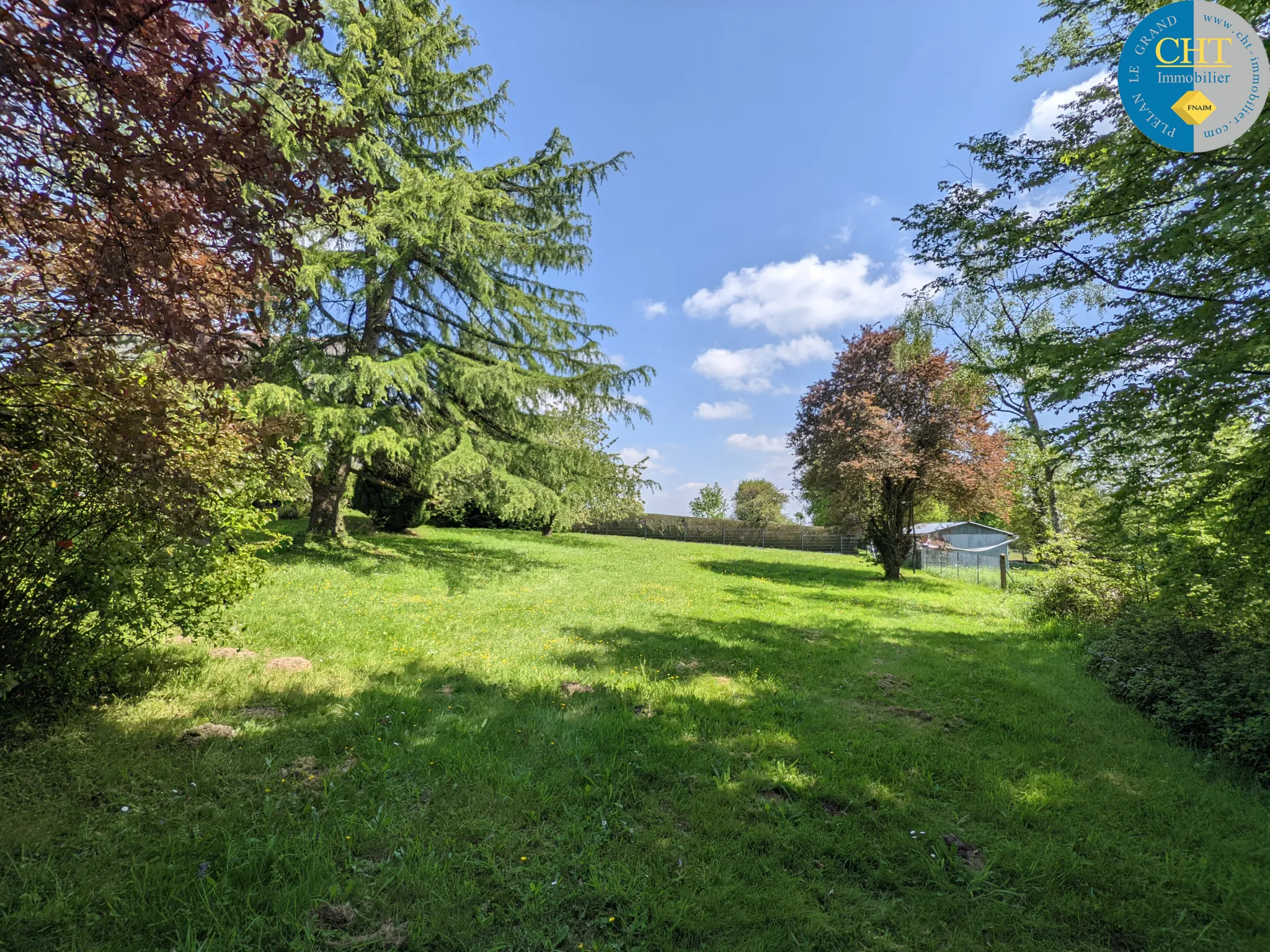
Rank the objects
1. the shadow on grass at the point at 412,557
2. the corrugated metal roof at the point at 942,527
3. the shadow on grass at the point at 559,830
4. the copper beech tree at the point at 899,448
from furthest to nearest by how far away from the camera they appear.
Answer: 1. the corrugated metal roof at the point at 942,527
2. the copper beech tree at the point at 899,448
3. the shadow on grass at the point at 412,557
4. the shadow on grass at the point at 559,830

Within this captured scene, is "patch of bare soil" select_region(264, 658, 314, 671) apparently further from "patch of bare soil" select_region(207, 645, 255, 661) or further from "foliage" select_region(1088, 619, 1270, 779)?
"foliage" select_region(1088, 619, 1270, 779)

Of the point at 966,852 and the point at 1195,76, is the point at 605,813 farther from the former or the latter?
the point at 1195,76

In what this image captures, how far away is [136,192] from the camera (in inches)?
86.7

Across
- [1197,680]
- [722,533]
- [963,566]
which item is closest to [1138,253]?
[1197,680]

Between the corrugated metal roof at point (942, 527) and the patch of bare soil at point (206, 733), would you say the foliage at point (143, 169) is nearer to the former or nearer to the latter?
the patch of bare soil at point (206, 733)

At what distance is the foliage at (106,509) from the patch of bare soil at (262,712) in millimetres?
871

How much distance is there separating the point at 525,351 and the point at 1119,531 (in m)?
11.5

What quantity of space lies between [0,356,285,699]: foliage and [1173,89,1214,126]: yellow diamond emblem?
797 centimetres

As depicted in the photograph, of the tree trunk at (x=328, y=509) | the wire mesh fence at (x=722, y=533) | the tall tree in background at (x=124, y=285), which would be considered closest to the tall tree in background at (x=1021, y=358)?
the tall tree in background at (x=124, y=285)

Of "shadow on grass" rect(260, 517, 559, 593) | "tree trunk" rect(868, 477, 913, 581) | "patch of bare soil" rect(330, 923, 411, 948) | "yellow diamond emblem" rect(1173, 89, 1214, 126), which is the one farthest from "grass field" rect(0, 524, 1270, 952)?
"tree trunk" rect(868, 477, 913, 581)

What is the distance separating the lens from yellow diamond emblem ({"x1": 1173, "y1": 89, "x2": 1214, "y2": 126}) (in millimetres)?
4168

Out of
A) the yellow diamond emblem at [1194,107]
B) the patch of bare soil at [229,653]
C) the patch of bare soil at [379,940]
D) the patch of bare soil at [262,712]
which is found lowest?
the patch of bare soil at [379,940]

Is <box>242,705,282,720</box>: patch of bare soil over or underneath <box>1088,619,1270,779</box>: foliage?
underneath

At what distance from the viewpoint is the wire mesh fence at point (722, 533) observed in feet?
115
